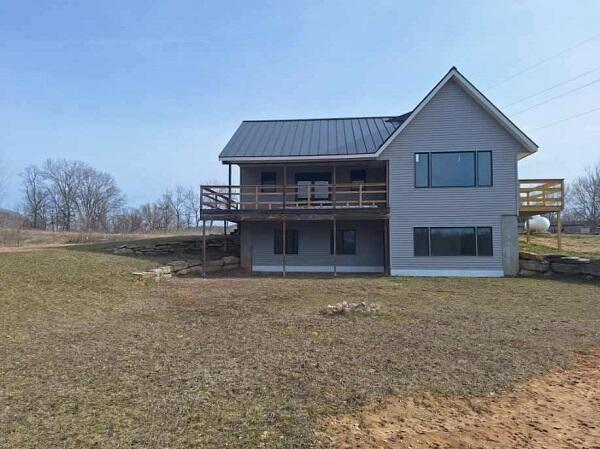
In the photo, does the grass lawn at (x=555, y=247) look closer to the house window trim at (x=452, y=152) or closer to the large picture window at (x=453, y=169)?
the house window trim at (x=452, y=152)

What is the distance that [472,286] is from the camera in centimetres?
1473

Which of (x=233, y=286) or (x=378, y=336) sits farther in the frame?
(x=233, y=286)

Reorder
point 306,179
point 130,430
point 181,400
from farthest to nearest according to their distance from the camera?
point 306,179 → point 181,400 → point 130,430

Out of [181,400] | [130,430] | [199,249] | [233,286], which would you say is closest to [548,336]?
[181,400]

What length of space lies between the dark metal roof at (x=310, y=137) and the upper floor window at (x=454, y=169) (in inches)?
88.3

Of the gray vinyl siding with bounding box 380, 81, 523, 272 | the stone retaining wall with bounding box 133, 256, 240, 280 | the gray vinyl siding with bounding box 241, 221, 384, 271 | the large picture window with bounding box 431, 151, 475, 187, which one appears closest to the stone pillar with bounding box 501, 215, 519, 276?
the gray vinyl siding with bounding box 380, 81, 523, 272

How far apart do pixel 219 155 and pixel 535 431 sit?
56.0 feet

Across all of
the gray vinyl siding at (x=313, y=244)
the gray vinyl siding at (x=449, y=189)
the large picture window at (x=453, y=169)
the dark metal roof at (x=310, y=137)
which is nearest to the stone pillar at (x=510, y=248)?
the gray vinyl siding at (x=449, y=189)

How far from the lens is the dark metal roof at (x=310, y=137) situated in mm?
18844

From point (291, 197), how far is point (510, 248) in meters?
10.1

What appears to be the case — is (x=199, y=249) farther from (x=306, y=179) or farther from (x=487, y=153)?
(x=487, y=153)

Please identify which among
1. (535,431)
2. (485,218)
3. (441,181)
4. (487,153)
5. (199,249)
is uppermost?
(487,153)

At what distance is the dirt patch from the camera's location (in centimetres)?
376

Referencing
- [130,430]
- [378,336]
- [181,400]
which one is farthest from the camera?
[378,336]
